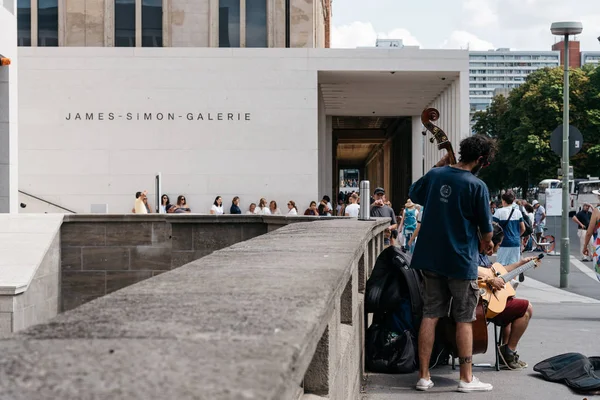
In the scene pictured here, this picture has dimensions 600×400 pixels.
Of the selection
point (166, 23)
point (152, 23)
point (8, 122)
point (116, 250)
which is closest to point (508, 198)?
point (116, 250)

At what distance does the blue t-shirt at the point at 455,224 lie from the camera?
19.6 feet

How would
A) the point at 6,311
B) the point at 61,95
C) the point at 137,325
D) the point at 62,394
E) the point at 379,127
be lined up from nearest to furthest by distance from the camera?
the point at 62,394 < the point at 137,325 < the point at 6,311 < the point at 61,95 < the point at 379,127

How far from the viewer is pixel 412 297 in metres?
6.45

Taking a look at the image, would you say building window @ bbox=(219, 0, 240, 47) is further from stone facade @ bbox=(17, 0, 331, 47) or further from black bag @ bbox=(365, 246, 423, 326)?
black bag @ bbox=(365, 246, 423, 326)

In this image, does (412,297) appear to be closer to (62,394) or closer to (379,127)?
(62,394)

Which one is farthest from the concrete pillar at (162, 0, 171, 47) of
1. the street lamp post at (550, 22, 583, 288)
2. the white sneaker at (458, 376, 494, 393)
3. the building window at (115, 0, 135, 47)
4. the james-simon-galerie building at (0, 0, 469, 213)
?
the white sneaker at (458, 376, 494, 393)

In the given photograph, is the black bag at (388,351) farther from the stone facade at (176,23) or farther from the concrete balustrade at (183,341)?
the stone facade at (176,23)

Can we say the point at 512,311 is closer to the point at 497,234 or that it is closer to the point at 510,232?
the point at 497,234

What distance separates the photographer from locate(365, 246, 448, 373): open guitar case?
6504mm

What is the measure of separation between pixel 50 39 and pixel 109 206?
1101 cm

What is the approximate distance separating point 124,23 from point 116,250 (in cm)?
2438

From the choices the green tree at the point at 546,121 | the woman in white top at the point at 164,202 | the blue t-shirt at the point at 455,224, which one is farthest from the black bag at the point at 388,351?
the green tree at the point at 546,121

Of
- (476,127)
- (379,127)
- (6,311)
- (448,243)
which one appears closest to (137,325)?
(448,243)

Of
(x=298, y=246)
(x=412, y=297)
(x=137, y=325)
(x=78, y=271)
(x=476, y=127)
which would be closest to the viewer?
(x=137, y=325)
